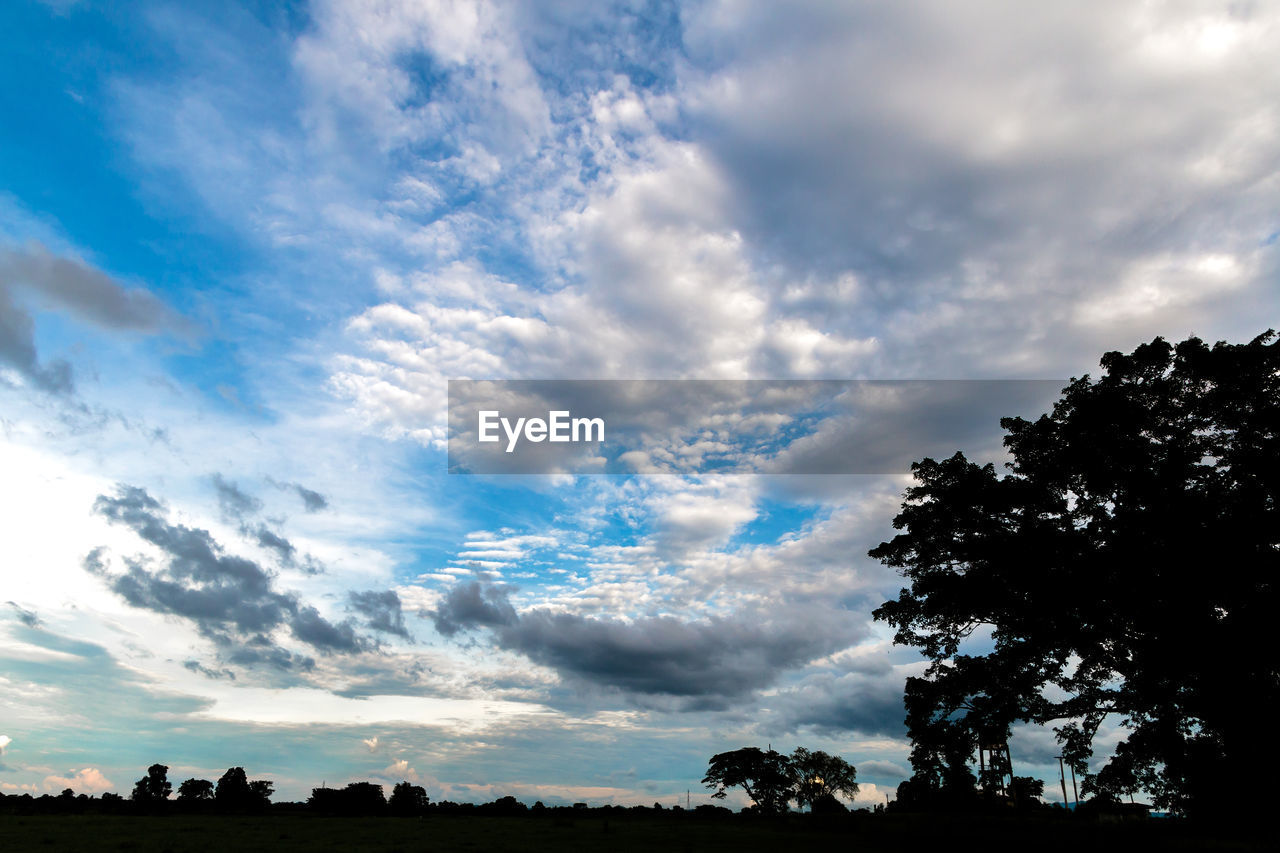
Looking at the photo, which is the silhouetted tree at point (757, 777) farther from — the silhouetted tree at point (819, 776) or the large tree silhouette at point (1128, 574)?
the large tree silhouette at point (1128, 574)

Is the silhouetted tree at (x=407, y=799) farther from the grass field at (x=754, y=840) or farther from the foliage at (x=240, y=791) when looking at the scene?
the grass field at (x=754, y=840)

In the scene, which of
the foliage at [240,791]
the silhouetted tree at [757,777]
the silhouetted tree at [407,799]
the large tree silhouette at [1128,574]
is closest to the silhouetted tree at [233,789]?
the foliage at [240,791]

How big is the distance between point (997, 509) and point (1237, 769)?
10668 mm

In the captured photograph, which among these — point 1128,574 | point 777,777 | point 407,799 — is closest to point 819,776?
point 777,777

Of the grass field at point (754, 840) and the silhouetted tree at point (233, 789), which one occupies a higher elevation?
the grass field at point (754, 840)

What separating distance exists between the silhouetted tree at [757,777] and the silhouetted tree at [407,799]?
2149 inches

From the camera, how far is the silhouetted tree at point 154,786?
128 meters

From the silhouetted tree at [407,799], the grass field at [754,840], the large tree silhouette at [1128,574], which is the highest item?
the large tree silhouette at [1128,574]

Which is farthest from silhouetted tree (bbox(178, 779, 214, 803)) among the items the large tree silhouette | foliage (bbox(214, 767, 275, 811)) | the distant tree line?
the large tree silhouette

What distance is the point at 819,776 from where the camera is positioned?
116 meters

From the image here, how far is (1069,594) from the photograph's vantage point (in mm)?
24719

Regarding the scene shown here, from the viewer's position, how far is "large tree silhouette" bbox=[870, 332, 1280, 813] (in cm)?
2273

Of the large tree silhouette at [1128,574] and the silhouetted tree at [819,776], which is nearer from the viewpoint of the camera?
the large tree silhouette at [1128,574]

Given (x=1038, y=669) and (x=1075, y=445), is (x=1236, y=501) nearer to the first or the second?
(x=1075, y=445)
